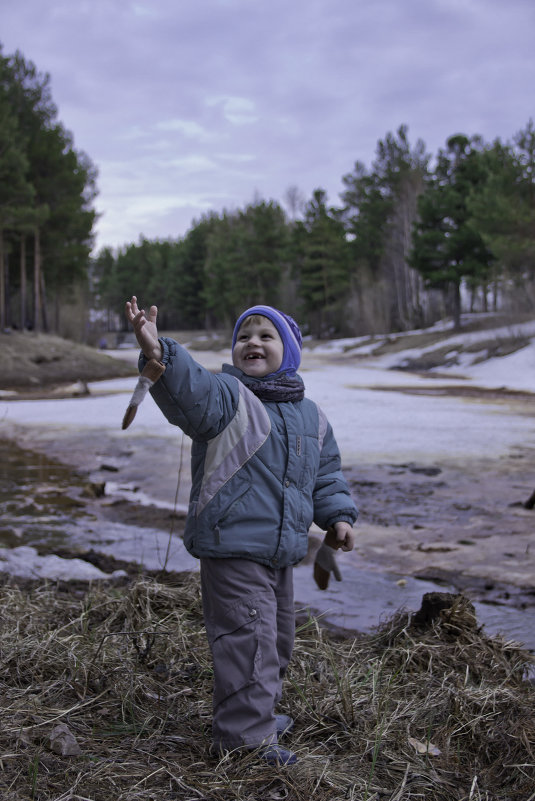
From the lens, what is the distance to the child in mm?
2291

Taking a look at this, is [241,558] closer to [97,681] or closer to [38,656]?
[97,681]

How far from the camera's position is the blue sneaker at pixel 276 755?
223 centimetres

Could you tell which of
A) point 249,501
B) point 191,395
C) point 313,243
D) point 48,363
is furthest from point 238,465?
point 313,243

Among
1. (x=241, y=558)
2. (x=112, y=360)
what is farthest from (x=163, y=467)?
(x=112, y=360)

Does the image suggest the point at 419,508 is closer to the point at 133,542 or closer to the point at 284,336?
the point at 133,542

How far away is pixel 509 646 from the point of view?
10.7 feet

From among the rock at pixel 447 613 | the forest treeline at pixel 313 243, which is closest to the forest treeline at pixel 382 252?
the forest treeline at pixel 313 243

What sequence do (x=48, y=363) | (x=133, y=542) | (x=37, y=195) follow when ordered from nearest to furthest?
(x=133, y=542) → (x=48, y=363) → (x=37, y=195)

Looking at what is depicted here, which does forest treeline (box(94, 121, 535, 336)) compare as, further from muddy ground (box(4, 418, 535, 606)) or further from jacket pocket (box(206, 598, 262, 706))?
jacket pocket (box(206, 598, 262, 706))

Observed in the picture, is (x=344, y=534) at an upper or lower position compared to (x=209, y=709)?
upper

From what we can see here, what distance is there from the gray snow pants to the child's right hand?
0.72 meters

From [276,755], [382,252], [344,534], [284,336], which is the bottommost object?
[276,755]

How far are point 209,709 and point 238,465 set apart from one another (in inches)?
36.4

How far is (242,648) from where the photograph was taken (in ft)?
7.63
